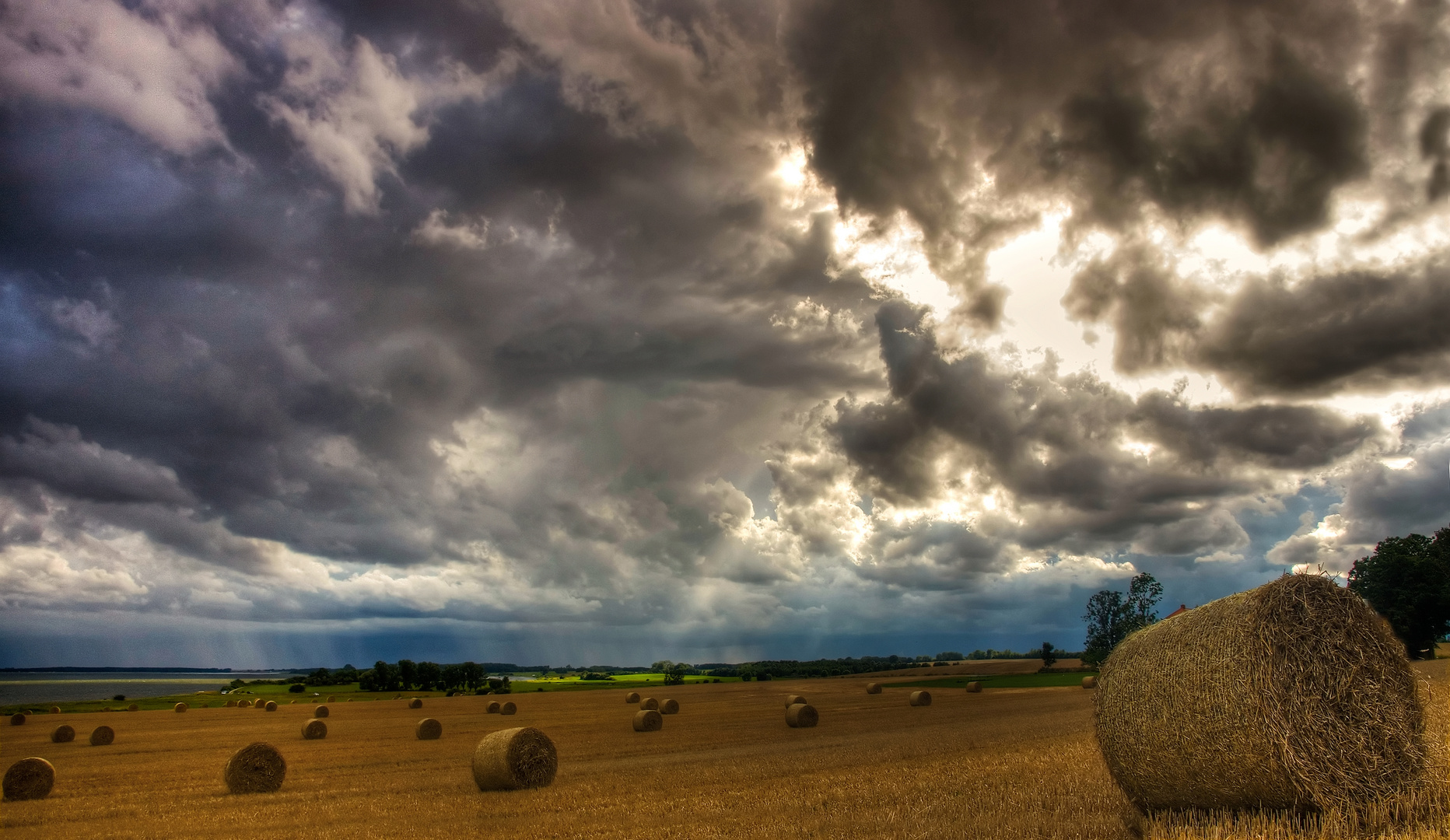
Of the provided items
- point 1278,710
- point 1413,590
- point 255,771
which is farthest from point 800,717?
point 1413,590

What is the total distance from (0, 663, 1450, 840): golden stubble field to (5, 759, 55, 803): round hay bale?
0.70m

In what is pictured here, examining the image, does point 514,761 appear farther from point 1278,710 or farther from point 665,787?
point 1278,710

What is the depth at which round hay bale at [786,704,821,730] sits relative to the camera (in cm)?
3294

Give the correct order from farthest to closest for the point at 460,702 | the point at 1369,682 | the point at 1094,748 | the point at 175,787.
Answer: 1. the point at 460,702
2. the point at 175,787
3. the point at 1094,748
4. the point at 1369,682

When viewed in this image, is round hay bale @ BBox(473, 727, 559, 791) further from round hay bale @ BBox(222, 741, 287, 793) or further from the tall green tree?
the tall green tree

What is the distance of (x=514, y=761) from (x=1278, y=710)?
15.6 metres

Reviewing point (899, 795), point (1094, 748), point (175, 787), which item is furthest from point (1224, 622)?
point (175, 787)

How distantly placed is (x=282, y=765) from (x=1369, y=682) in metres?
23.6

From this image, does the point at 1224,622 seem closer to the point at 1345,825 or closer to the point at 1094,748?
the point at 1345,825

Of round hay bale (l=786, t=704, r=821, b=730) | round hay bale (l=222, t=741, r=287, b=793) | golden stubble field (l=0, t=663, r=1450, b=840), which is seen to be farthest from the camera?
round hay bale (l=786, t=704, r=821, b=730)

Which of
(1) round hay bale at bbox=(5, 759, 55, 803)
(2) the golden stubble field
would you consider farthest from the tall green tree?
(1) round hay bale at bbox=(5, 759, 55, 803)

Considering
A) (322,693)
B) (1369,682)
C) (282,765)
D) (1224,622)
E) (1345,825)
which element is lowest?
(322,693)

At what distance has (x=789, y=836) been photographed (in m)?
11.3

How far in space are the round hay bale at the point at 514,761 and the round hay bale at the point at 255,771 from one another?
5.55m
